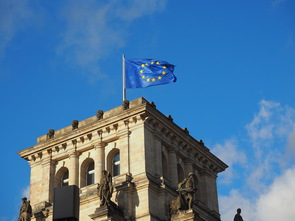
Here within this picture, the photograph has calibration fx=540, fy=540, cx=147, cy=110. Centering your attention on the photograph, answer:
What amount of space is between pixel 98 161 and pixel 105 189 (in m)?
4.45

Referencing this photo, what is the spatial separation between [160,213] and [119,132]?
6.29 m

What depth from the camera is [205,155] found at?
4034 cm

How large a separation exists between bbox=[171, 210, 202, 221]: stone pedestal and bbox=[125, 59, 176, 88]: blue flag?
11019 mm

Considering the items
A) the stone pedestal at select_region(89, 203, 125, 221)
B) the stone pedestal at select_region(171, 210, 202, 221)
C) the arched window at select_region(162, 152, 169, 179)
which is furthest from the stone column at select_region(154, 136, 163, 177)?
the stone pedestal at select_region(89, 203, 125, 221)

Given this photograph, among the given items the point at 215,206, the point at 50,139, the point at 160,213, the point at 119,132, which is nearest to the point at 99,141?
the point at 119,132

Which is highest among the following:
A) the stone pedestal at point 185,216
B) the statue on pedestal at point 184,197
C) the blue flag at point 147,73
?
the blue flag at point 147,73

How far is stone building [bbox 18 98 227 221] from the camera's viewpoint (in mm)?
33562

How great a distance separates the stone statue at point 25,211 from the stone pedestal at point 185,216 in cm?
1014

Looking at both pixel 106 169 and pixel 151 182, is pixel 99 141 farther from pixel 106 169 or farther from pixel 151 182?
pixel 151 182

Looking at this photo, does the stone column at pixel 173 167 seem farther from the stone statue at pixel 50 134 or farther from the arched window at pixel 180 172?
the stone statue at pixel 50 134

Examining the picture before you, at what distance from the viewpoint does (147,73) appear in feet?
132

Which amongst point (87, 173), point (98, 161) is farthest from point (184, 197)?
point (87, 173)

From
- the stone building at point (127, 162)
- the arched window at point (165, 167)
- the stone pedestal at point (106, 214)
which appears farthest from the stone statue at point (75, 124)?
the stone pedestal at point (106, 214)

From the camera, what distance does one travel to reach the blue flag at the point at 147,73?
39.8m
